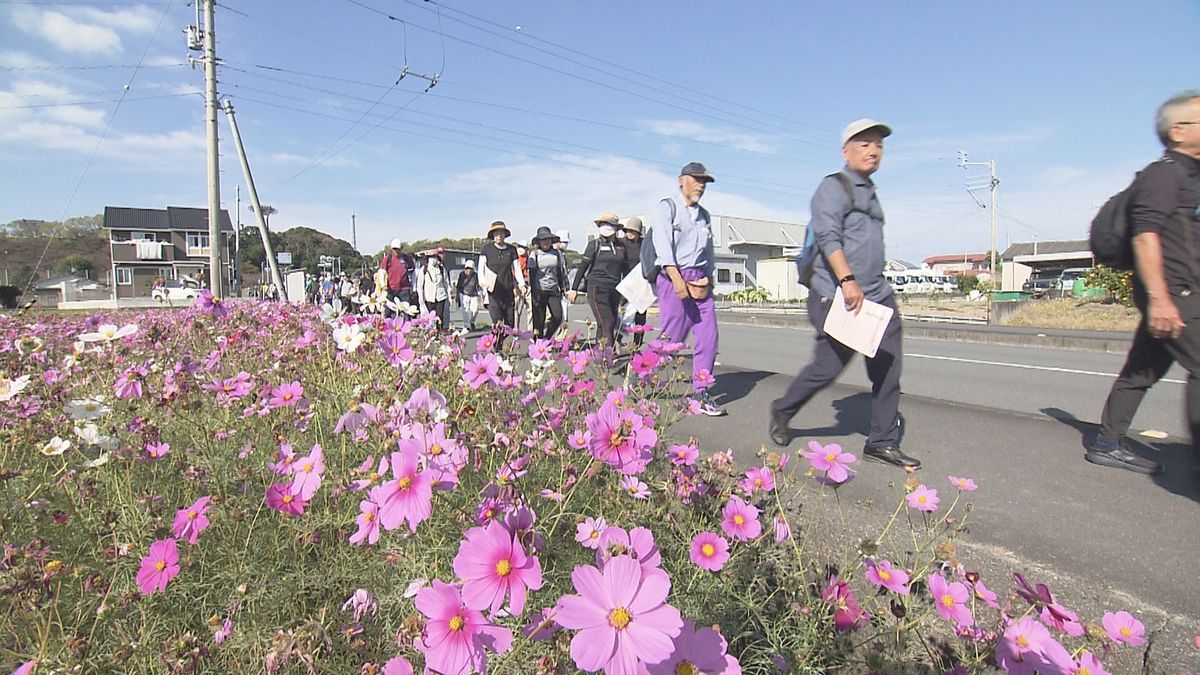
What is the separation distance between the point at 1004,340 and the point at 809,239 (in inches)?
379

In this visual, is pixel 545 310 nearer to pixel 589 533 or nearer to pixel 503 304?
pixel 503 304

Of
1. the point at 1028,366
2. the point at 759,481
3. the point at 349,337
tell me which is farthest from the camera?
the point at 1028,366

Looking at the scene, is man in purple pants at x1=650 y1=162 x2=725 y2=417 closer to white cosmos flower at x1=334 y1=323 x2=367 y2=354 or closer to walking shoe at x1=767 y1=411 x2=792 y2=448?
walking shoe at x1=767 y1=411 x2=792 y2=448

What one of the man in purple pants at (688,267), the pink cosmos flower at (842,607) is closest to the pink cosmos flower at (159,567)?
the pink cosmos flower at (842,607)

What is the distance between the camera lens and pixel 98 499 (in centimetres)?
170

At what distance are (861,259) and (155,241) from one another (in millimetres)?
71754

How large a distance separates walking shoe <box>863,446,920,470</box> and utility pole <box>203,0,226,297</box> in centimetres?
1481

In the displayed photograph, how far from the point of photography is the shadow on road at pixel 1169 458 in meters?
2.70

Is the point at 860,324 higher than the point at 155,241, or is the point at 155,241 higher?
the point at 155,241

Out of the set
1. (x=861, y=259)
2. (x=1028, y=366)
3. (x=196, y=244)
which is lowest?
(x=1028, y=366)

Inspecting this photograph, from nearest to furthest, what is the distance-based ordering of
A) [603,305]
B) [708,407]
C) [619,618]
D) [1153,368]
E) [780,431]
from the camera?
[619,618] → [1153,368] → [780,431] → [708,407] → [603,305]

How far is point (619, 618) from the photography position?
2.36ft

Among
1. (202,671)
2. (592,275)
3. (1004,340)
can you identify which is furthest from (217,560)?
(1004,340)

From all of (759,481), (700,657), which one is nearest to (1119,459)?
(759,481)
